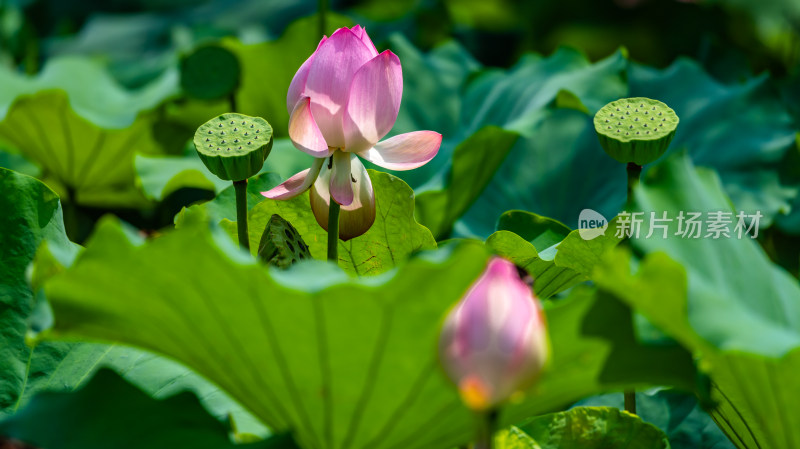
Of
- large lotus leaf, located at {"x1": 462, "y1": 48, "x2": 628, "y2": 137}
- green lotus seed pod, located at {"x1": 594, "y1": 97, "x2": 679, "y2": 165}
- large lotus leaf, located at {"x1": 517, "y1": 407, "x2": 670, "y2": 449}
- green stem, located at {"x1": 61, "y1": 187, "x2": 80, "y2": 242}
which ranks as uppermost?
green lotus seed pod, located at {"x1": 594, "y1": 97, "x2": 679, "y2": 165}

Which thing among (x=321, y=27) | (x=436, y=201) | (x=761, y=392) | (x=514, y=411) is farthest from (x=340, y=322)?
(x=321, y=27)

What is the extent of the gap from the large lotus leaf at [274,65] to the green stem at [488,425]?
1071 mm

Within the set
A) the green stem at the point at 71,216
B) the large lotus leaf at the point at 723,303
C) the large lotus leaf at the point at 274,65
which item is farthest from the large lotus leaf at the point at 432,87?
the large lotus leaf at the point at 723,303

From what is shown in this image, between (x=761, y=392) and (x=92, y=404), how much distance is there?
0.48m

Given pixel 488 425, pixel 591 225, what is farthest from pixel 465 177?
pixel 488 425

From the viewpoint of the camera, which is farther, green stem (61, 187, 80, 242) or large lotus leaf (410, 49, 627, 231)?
green stem (61, 187, 80, 242)

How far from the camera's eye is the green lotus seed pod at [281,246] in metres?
0.76

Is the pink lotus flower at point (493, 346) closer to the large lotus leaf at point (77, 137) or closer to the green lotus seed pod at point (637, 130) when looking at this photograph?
the green lotus seed pod at point (637, 130)

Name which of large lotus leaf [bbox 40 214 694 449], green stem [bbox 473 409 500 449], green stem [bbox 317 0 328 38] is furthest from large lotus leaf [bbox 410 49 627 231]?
green stem [bbox 473 409 500 449]

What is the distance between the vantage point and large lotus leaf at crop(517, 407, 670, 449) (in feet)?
2.53

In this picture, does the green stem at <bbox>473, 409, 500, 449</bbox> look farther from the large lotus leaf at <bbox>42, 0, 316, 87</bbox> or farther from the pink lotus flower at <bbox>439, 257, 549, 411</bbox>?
the large lotus leaf at <bbox>42, 0, 316, 87</bbox>

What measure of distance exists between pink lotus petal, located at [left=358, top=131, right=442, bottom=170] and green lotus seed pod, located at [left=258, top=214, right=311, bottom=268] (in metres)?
0.09

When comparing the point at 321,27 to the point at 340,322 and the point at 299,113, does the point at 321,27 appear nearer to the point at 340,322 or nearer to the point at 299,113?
the point at 299,113

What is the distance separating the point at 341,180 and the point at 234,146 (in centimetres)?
9
